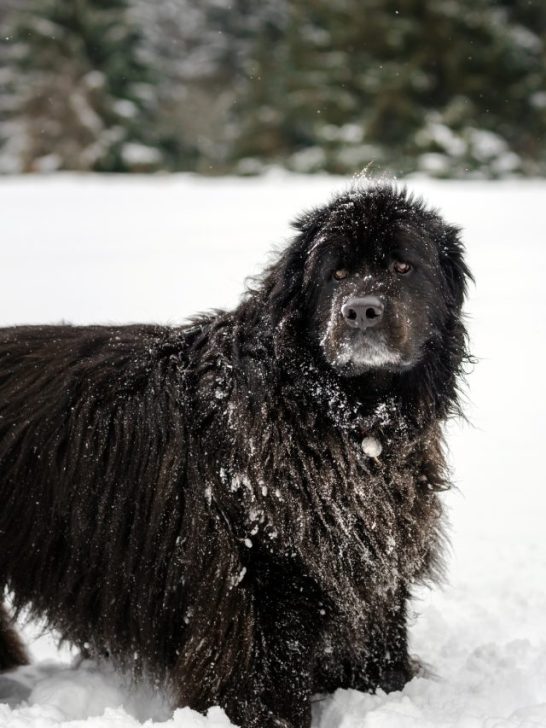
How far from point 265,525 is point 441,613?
1618 millimetres

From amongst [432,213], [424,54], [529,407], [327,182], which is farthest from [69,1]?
[432,213]

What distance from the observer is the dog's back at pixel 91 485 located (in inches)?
144

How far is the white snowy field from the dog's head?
A: 0.55m

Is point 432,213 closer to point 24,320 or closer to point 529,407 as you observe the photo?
point 529,407

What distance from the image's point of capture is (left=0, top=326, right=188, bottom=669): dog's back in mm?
3666

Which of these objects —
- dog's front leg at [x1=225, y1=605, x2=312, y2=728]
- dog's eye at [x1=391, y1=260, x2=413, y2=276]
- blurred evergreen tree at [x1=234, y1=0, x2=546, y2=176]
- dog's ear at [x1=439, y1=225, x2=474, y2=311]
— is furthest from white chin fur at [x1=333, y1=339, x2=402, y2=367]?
blurred evergreen tree at [x1=234, y1=0, x2=546, y2=176]

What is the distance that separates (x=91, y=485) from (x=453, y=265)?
1905mm

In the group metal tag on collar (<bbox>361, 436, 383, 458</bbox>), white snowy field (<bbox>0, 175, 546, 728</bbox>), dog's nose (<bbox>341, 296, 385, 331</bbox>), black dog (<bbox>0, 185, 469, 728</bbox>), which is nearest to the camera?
dog's nose (<bbox>341, 296, 385, 331</bbox>)

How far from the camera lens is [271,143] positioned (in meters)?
24.2

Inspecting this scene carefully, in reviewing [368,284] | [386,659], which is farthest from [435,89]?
[386,659]

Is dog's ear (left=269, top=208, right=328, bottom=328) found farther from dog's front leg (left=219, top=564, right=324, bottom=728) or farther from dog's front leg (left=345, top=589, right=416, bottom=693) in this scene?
dog's front leg (left=345, top=589, right=416, bottom=693)

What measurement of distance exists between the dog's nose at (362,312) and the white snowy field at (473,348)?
0.89m

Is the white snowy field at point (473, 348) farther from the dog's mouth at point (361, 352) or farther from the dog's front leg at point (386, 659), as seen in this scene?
the dog's mouth at point (361, 352)

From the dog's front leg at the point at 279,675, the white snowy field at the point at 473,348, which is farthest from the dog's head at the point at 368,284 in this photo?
the dog's front leg at the point at 279,675
